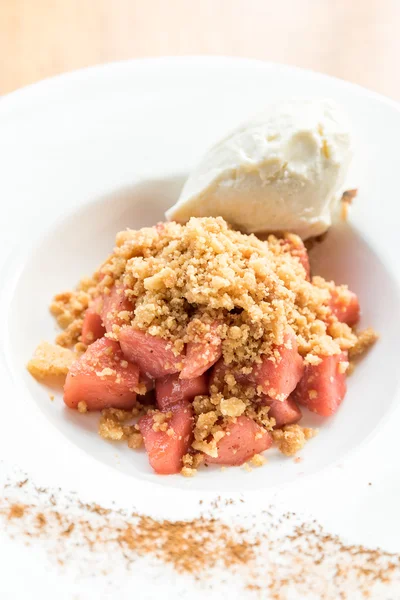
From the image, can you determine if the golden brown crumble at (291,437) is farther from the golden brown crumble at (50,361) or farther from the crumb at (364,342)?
the golden brown crumble at (50,361)

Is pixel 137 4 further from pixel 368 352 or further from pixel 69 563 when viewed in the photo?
pixel 69 563

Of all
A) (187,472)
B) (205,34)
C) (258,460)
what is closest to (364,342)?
(258,460)

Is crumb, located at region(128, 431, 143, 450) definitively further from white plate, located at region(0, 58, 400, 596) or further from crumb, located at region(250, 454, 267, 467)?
crumb, located at region(250, 454, 267, 467)

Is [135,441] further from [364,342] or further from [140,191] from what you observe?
[140,191]

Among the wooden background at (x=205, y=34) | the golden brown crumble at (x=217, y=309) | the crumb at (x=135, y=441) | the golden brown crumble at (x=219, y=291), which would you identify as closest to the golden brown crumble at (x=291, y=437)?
the golden brown crumble at (x=217, y=309)

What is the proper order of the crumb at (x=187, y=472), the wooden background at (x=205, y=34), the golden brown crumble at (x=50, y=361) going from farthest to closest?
the wooden background at (x=205, y=34), the golden brown crumble at (x=50, y=361), the crumb at (x=187, y=472)

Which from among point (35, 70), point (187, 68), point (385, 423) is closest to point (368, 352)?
point (385, 423)

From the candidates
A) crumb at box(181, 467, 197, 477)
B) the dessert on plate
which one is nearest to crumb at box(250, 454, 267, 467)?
the dessert on plate
